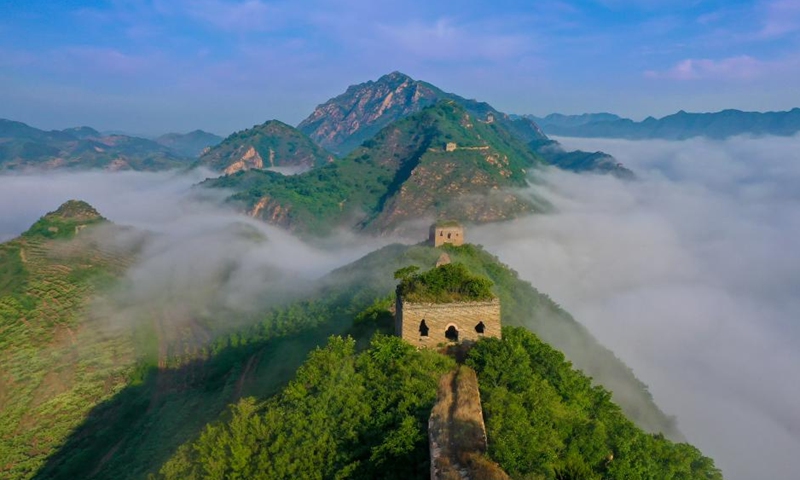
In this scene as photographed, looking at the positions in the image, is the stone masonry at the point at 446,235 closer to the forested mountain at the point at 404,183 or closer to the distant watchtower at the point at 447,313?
the distant watchtower at the point at 447,313

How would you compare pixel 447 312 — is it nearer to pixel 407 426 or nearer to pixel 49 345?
pixel 407 426

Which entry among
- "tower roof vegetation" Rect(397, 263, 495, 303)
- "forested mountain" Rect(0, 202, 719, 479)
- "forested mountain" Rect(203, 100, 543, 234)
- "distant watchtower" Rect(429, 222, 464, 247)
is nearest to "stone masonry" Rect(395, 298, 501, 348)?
"tower roof vegetation" Rect(397, 263, 495, 303)

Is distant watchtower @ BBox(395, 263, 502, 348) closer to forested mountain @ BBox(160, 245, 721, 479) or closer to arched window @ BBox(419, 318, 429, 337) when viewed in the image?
arched window @ BBox(419, 318, 429, 337)

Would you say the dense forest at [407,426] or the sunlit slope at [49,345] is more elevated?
the dense forest at [407,426]

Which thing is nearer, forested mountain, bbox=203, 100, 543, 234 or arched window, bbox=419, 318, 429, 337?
arched window, bbox=419, 318, 429, 337

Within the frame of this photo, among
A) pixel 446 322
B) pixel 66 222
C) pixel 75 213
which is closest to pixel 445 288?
pixel 446 322

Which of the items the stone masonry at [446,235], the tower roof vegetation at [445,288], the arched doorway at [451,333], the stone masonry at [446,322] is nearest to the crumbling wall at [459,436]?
the stone masonry at [446,322]

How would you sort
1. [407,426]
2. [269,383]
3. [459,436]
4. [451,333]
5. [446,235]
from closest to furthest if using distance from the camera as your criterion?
[459,436] < [407,426] < [451,333] < [269,383] < [446,235]

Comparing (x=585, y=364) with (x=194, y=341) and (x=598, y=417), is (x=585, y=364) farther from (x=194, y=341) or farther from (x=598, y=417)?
(x=194, y=341)

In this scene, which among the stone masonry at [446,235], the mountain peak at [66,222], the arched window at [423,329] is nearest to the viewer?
the arched window at [423,329]
